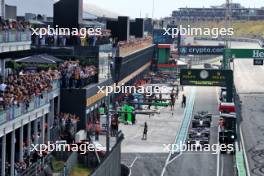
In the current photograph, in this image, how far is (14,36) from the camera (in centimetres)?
2909

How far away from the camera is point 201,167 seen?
36500 mm

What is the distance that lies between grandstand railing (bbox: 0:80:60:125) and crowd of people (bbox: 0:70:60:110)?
6.1 inches

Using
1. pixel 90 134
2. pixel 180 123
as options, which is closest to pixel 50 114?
pixel 90 134

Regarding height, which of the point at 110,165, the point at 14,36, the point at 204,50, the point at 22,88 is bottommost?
the point at 110,165

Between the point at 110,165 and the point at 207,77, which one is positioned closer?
the point at 110,165

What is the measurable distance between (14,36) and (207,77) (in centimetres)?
2336

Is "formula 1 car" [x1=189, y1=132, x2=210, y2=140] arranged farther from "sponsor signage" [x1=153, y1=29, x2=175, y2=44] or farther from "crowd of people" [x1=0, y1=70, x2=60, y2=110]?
"sponsor signage" [x1=153, y1=29, x2=175, y2=44]

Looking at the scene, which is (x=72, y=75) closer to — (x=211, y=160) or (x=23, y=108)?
(x=211, y=160)

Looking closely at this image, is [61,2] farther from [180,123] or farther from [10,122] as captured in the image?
[10,122]

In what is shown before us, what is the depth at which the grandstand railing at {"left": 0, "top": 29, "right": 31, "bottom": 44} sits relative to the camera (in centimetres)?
2754

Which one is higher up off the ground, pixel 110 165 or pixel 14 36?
pixel 14 36

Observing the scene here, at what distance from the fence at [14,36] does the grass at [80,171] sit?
19.9ft

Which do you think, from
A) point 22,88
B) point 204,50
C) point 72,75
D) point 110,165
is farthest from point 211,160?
point 204,50

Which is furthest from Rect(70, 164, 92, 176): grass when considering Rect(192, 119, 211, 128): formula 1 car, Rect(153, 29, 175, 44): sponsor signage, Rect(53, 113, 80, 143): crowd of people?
Rect(153, 29, 175, 44): sponsor signage
